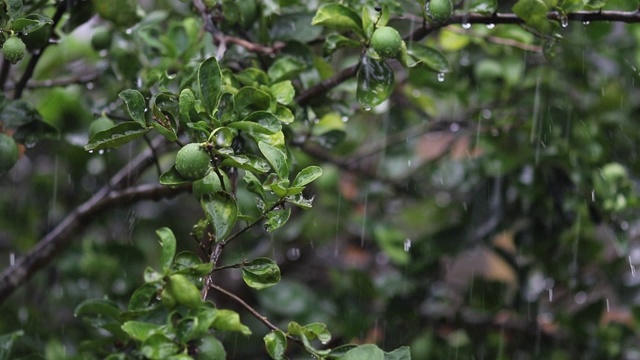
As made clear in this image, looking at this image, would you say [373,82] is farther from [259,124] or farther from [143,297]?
[143,297]

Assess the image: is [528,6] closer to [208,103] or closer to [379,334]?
[208,103]

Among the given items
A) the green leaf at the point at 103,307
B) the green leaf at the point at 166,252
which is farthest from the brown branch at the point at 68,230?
the green leaf at the point at 166,252

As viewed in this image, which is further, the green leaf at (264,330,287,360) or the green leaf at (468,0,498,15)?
the green leaf at (468,0,498,15)

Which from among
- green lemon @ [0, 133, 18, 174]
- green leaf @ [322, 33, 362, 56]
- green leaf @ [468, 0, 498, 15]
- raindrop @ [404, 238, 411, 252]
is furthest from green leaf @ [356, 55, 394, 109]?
raindrop @ [404, 238, 411, 252]

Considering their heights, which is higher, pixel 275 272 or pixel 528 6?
pixel 528 6

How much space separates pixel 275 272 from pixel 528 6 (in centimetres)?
50

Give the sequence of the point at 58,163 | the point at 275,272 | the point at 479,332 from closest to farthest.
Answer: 1. the point at 275,272
2. the point at 479,332
3. the point at 58,163

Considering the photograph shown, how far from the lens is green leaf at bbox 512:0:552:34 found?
3.60 ft

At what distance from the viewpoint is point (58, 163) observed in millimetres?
2082

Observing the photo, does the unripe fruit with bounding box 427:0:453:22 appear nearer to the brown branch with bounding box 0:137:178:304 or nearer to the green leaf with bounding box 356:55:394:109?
the green leaf with bounding box 356:55:394:109

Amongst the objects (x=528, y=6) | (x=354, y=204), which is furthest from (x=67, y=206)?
(x=528, y=6)

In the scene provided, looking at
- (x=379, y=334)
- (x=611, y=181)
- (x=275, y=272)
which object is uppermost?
(x=275, y=272)

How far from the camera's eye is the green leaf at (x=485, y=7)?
1128mm

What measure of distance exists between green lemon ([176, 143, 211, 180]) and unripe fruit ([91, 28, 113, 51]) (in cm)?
63
